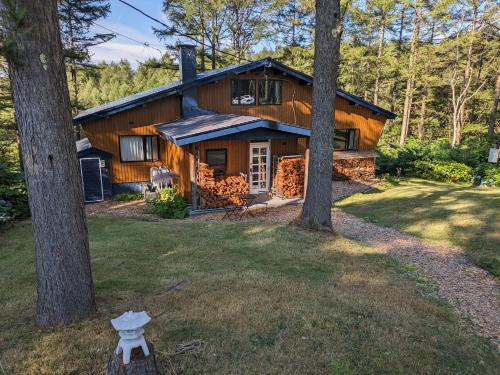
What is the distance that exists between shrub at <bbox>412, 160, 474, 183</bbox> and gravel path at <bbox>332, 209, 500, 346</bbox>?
11075 millimetres

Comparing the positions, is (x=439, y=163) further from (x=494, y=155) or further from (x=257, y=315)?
(x=257, y=315)

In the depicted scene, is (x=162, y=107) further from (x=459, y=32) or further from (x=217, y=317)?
(x=459, y=32)

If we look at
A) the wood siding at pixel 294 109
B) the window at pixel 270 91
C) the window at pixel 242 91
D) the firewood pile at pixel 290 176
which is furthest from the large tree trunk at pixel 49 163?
the window at pixel 270 91

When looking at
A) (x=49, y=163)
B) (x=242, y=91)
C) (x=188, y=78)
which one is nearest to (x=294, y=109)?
(x=242, y=91)

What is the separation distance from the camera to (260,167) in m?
14.6

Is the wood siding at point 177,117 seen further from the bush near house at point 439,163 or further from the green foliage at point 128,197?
the bush near house at point 439,163

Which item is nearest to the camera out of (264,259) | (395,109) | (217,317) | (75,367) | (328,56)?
(75,367)

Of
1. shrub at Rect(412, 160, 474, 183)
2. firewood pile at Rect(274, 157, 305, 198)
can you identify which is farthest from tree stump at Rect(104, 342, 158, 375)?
A: shrub at Rect(412, 160, 474, 183)

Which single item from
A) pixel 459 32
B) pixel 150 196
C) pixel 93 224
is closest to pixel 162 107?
pixel 150 196

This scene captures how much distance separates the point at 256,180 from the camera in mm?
14664

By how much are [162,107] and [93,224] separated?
6.13 m

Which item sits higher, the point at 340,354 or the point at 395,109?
the point at 395,109

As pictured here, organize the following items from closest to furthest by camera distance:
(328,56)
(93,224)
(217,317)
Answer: (217,317)
(328,56)
(93,224)

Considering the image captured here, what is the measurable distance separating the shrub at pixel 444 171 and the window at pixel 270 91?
9757 millimetres
